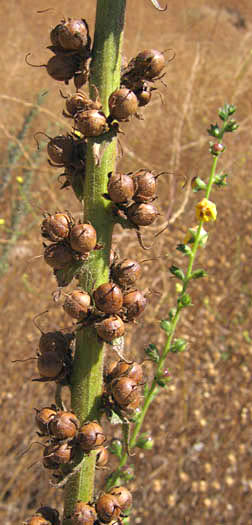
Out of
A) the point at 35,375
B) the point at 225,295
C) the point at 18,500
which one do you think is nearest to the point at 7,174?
the point at 35,375

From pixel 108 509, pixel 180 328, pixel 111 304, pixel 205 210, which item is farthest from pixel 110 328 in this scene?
pixel 180 328

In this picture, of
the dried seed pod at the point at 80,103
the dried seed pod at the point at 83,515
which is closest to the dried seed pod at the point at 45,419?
the dried seed pod at the point at 83,515

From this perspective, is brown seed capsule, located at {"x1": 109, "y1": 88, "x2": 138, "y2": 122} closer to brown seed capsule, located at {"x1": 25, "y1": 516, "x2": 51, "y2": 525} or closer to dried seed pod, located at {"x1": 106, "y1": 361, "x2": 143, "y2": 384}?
dried seed pod, located at {"x1": 106, "y1": 361, "x2": 143, "y2": 384}

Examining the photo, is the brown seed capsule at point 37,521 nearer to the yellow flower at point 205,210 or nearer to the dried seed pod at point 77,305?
the dried seed pod at point 77,305

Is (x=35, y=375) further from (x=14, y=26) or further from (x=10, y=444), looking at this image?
(x=14, y=26)

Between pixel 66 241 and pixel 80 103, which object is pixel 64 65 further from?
pixel 66 241

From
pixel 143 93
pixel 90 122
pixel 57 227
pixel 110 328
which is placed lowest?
pixel 110 328
